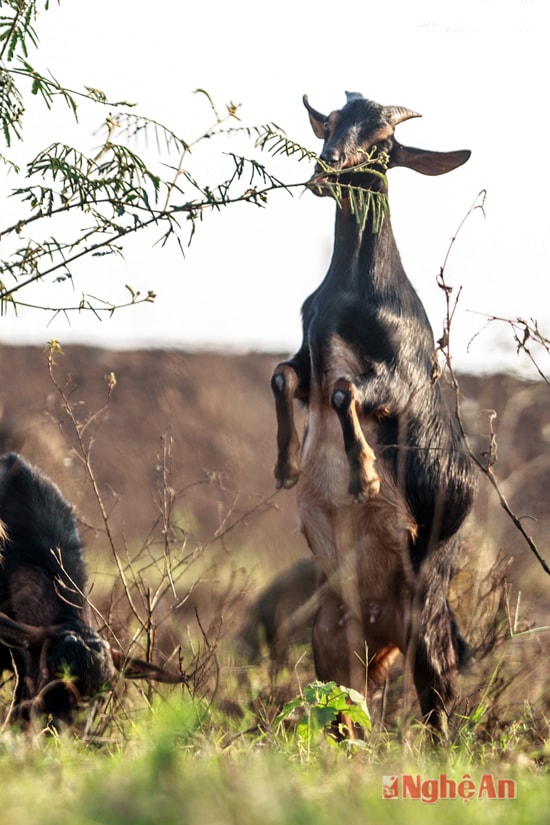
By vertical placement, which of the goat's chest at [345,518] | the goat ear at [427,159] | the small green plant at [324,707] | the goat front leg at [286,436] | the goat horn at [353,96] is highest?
the goat horn at [353,96]

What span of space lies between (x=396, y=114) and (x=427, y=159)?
0.28m

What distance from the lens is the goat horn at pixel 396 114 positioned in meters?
6.27

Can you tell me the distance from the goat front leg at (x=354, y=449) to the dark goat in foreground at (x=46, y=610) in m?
1.28

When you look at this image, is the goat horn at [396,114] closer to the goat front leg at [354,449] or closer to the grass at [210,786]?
the goat front leg at [354,449]

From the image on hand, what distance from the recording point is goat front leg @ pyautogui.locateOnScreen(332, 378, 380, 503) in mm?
5820

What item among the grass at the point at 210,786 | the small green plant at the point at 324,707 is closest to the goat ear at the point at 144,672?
the small green plant at the point at 324,707

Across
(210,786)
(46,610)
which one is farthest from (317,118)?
(210,786)

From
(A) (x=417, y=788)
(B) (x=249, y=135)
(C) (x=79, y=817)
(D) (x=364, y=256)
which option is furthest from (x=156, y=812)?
(D) (x=364, y=256)

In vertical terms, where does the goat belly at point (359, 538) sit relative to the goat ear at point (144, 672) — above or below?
above

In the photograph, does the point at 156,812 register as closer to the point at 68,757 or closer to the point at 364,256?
the point at 68,757

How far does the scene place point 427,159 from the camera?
20.7 feet

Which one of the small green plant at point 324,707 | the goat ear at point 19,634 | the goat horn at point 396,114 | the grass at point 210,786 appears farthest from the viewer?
the goat horn at point 396,114

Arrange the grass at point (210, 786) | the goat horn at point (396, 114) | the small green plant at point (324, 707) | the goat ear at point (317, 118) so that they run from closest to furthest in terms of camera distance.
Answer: the grass at point (210, 786), the small green plant at point (324, 707), the goat horn at point (396, 114), the goat ear at point (317, 118)

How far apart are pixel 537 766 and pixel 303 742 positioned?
896 millimetres
